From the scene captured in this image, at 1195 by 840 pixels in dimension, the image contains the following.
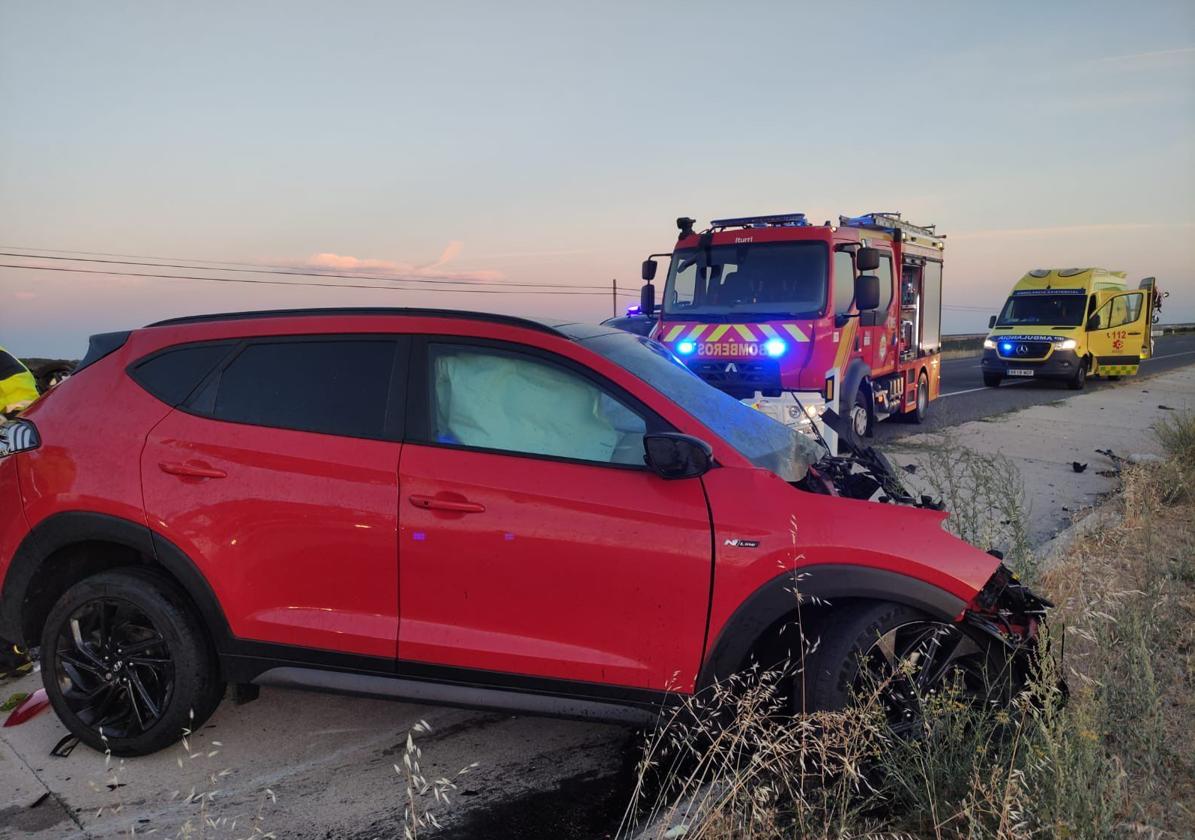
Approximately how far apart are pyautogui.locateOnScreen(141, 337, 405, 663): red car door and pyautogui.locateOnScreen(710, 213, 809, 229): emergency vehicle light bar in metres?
7.21

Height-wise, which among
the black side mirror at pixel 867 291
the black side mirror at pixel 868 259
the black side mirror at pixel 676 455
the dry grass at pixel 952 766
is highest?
the black side mirror at pixel 868 259

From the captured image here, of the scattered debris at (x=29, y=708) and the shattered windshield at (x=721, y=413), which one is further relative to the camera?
the scattered debris at (x=29, y=708)

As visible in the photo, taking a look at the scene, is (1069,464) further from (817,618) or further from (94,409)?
(94,409)

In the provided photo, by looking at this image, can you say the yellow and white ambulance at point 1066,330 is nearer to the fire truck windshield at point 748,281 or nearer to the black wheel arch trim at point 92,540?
the fire truck windshield at point 748,281

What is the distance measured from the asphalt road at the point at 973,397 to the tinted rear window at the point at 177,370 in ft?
33.1

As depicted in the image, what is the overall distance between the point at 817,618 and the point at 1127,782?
43.5 inches

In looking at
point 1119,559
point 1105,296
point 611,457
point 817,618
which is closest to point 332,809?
point 611,457

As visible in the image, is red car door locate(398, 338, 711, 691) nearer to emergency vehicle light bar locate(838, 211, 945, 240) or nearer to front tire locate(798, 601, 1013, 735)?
front tire locate(798, 601, 1013, 735)

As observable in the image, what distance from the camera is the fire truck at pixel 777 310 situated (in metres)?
9.20

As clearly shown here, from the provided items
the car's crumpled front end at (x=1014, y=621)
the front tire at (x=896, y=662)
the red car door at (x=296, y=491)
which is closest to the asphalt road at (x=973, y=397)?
the car's crumpled front end at (x=1014, y=621)

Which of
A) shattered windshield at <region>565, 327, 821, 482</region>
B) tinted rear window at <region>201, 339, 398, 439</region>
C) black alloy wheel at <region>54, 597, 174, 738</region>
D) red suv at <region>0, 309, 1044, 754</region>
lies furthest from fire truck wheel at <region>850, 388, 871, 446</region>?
black alloy wheel at <region>54, 597, 174, 738</region>

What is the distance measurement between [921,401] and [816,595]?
1224cm

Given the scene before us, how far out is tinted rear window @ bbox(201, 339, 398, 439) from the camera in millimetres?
3430

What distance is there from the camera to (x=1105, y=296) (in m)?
21.3
